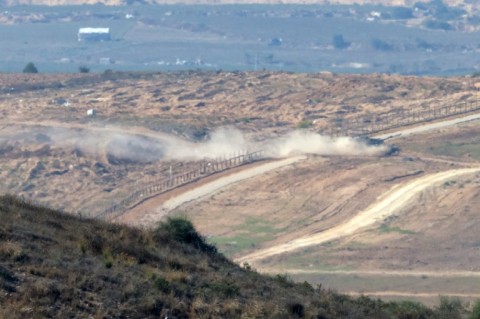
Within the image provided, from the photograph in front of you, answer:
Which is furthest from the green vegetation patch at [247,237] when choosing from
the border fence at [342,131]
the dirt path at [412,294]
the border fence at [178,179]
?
the dirt path at [412,294]

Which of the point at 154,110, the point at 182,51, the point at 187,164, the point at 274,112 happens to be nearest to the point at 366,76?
the point at 274,112

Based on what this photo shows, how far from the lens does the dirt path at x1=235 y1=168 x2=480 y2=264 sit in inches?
2427

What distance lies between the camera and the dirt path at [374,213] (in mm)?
61656

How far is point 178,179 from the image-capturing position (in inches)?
2987

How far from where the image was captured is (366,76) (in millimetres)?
108938

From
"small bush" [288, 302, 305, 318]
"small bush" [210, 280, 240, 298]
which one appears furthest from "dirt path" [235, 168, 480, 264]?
"small bush" [288, 302, 305, 318]

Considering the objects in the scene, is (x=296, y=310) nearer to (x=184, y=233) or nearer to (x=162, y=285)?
(x=162, y=285)

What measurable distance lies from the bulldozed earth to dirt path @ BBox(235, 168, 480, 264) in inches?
6.4

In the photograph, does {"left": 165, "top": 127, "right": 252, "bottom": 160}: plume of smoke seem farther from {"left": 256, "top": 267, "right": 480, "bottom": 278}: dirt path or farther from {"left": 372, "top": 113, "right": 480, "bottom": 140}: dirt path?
{"left": 256, "top": 267, "right": 480, "bottom": 278}: dirt path

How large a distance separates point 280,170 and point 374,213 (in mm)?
10593

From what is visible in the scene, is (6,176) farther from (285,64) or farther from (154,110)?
(285,64)

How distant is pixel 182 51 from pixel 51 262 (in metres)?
179

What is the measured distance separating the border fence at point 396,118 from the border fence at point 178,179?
9.03m

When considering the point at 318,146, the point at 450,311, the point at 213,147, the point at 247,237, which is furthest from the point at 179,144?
the point at 450,311
